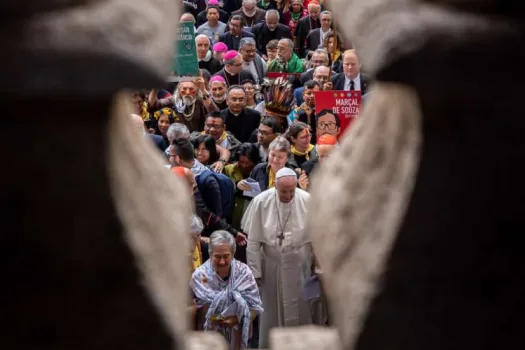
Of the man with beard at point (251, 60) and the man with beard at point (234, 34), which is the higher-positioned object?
the man with beard at point (234, 34)

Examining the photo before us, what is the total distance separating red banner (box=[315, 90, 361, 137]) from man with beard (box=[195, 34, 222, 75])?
3.21 m

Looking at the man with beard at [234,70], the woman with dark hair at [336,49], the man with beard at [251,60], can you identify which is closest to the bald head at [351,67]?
the woman with dark hair at [336,49]

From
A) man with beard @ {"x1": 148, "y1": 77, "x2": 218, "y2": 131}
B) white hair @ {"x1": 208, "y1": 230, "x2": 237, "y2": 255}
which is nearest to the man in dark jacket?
white hair @ {"x1": 208, "y1": 230, "x2": 237, "y2": 255}

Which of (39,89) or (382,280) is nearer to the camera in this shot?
(39,89)

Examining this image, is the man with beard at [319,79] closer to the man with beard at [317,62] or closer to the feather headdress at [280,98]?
the feather headdress at [280,98]

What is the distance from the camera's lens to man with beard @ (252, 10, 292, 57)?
9.55 meters

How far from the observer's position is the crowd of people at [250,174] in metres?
4.30

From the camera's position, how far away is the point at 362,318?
1261 mm

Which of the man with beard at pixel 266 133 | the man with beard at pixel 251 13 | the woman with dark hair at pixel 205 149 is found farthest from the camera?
the man with beard at pixel 251 13

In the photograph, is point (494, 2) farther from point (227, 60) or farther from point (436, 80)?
point (227, 60)

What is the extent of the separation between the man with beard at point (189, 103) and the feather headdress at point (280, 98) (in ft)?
1.31

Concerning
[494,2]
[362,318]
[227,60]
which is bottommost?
[362,318]

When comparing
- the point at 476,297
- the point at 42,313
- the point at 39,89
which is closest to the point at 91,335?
the point at 42,313

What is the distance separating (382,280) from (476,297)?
12 centimetres
